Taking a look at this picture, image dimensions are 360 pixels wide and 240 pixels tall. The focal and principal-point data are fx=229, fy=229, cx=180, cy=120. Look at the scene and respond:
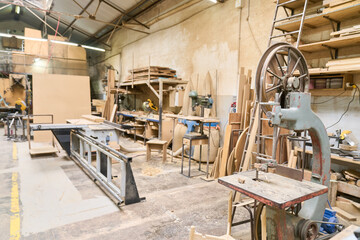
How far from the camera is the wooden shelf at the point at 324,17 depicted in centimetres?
292

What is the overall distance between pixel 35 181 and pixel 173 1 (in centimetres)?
580

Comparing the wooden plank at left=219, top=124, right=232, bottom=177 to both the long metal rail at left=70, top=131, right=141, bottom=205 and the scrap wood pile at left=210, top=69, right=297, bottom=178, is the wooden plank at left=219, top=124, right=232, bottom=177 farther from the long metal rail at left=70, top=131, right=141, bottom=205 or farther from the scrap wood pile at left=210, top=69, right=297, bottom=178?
the long metal rail at left=70, top=131, right=141, bottom=205

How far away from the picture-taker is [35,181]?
3.74 meters

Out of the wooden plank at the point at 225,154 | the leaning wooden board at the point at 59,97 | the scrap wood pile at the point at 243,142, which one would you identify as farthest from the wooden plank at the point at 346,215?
the leaning wooden board at the point at 59,97

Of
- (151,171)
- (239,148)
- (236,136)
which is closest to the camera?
(239,148)

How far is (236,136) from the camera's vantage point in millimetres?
4156

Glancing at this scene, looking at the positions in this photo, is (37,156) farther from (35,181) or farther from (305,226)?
(305,226)

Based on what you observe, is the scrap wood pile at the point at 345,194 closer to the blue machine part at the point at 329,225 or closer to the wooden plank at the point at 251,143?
the blue machine part at the point at 329,225

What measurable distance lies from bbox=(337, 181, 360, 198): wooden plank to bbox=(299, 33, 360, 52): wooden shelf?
186 centimetres

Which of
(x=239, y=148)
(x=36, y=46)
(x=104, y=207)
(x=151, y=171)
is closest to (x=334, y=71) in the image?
(x=239, y=148)

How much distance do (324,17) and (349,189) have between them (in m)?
2.34

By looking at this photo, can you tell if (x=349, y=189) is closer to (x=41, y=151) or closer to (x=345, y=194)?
(x=345, y=194)

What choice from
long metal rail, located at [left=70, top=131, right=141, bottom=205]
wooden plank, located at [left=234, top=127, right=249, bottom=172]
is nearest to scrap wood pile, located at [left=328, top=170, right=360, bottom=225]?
wooden plank, located at [left=234, top=127, right=249, bottom=172]

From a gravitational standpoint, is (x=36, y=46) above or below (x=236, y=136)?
above
